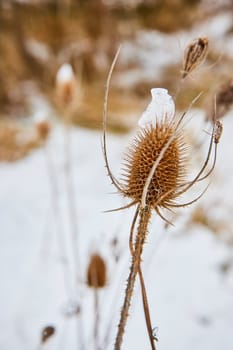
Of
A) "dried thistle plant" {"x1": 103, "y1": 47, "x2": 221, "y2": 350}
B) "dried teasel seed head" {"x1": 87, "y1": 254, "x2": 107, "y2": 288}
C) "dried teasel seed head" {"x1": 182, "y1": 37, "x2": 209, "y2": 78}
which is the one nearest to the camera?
"dried thistle plant" {"x1": 103, "y1": 47, "x2": 221, "y2": 350}

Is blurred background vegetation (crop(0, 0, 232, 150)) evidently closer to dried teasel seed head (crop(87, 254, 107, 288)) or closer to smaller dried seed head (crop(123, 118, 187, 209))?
dried teasel seed head (crop(87, 254, 107, 288))

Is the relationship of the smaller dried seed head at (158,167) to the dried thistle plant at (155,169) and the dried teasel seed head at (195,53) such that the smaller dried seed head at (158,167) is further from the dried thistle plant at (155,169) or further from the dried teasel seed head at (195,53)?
the dried teasel seed head at (195,53)

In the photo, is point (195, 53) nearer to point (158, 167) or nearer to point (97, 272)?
point (158, 167)

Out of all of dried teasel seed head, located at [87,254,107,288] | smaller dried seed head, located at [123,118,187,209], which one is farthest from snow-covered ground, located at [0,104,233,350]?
smaller dried seed head, located at [123,118,187,209]

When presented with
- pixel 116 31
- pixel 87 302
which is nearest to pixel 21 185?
pixel 87 302

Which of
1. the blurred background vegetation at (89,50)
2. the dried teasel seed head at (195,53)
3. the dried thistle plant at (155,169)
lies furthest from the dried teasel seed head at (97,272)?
the blurred background vegetation at (89,50)
